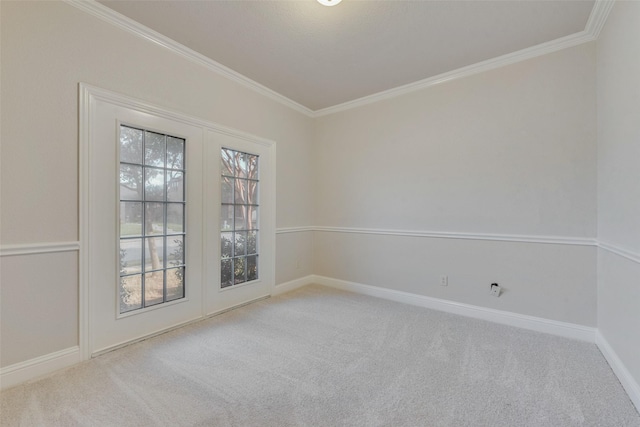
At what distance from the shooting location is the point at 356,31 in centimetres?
234

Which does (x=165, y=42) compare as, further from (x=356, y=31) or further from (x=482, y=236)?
(x=482, y=236)

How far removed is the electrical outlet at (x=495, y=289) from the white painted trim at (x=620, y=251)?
85cm

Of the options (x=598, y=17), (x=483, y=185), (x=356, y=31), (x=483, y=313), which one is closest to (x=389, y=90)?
(x=356, y=31)

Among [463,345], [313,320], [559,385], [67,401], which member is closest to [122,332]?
[67,401]

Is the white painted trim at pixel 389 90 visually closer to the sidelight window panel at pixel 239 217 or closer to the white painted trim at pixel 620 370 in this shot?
the sidelight window panel at pixel 239 217

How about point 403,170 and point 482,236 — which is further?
point 403,170

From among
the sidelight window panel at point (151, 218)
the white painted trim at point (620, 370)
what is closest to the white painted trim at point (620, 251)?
the white painted trim at point (620, 370)

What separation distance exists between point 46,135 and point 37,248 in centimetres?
76

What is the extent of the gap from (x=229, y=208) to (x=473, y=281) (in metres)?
2.74

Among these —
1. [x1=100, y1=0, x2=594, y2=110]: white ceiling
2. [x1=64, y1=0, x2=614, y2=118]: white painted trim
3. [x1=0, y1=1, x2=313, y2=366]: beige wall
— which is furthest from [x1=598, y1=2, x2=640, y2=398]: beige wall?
[x1=0, y1=1, x2=313, y2=366]: beige wall

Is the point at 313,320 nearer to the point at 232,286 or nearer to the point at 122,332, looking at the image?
the point at 232,286

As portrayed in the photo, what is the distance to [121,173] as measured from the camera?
2.21 meters

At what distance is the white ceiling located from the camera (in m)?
2.06

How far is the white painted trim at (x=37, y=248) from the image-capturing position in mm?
1710
